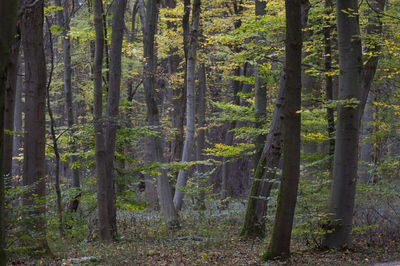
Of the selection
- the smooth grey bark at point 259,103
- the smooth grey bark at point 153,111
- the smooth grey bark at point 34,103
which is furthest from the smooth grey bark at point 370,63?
the smooth grey bark at point 34,103

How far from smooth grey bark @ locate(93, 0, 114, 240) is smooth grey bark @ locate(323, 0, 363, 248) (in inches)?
222

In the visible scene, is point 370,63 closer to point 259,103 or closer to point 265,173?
point 259,103

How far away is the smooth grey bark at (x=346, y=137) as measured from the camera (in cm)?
839

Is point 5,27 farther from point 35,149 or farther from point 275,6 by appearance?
point 275,6

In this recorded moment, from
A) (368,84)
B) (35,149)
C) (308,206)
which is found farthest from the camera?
(368,84)

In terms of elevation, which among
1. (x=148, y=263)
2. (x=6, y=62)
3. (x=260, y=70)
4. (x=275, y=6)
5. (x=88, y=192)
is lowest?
(x=148, y=263)

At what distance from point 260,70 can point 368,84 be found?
10.9 ft

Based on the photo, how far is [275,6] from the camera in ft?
42.6

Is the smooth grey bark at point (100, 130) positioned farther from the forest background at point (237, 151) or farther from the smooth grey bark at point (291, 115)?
the smooth grey bark at point (291, 115)

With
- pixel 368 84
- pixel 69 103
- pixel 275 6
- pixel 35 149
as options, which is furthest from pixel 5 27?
pixel 69 103

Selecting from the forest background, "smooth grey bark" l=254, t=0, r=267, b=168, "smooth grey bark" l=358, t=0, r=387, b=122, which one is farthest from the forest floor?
→ "smooth grey bark" l=358, t=0, r=387, b=122

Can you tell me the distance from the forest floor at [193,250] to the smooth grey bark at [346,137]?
586mm

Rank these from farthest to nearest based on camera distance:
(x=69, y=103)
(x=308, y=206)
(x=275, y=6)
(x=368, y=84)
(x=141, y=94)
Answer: (x=141, y=94) < (x=69, y=103) < (x=275, y=6) < (x=368, y=84) < (x=308, y=206)

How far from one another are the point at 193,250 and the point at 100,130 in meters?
3.75
